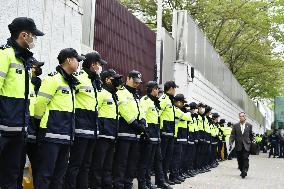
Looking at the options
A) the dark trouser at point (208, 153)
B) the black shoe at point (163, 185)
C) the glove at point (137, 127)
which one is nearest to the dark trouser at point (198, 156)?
the dark trouser at point (208, 153)

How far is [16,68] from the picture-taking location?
5012 millimetres

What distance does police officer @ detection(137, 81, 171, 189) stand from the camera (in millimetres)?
8680

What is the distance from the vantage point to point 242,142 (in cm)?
1395

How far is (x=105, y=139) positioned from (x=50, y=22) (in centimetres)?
271

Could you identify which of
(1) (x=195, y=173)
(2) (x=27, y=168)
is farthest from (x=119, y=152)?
(1) (x=195, y=173)

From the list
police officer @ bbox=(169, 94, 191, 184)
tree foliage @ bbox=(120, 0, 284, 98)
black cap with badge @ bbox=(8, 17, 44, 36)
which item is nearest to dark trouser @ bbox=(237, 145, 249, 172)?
police officer @ bbox=(169, 94, 191, 184)

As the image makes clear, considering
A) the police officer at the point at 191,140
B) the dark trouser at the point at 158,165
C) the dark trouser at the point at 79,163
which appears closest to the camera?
the dark trouser at the point at 79,163

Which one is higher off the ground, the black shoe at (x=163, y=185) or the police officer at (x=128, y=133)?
the police officer at (x=128, y=133)

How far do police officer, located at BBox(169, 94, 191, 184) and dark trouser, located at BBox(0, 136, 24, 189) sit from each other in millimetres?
6062

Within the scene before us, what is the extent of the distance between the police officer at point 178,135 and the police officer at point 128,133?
2586 mm

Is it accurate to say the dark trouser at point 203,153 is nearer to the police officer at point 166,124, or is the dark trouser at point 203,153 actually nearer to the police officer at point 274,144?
the police officer at point 166,124

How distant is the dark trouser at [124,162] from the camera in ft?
25.8

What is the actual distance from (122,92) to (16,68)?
3.22 metres

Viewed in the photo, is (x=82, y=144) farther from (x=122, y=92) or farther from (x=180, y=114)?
(x=180, y=114)
